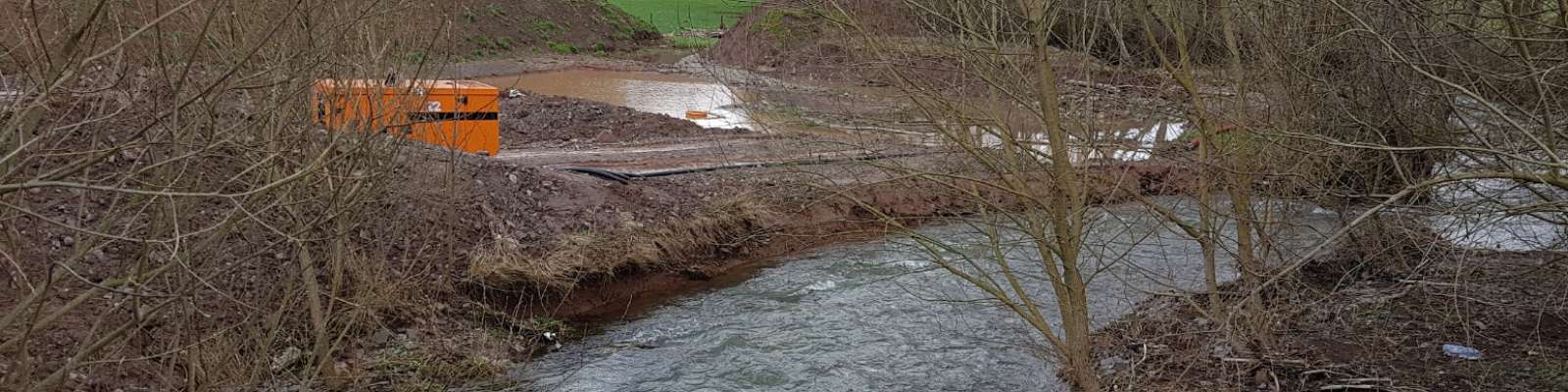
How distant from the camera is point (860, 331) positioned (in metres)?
10.2

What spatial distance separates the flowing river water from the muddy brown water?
1102cm

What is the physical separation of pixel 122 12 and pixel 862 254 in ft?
28.1

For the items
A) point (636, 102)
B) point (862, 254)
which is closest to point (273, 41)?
point (862, 254)

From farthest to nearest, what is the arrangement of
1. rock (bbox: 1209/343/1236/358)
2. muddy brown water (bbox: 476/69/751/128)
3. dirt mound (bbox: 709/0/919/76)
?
1. muddy brown water (bbox: 476/69/751/128)
2. rock (bbox: 1209/343/1236/358)
3. dirt mound (bbox: 709/0/919/76)

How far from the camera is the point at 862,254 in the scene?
13.2 meters

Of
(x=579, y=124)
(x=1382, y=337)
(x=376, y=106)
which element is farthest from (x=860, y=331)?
(x=579, y=124)

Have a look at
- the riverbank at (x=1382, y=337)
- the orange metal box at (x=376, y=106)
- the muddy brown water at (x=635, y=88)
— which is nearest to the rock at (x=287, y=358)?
the orange metal box at (x=376, y=106)

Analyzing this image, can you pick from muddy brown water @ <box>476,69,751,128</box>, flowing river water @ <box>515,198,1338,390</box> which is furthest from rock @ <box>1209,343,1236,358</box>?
muddy brown water @ <box>476,69,751,128</box>

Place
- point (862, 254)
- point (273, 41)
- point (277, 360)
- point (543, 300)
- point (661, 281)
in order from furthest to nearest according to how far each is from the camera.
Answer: point (862, 254) < point (661, 281) < point (543, 300) < point (277, 360) < point (273, 41)

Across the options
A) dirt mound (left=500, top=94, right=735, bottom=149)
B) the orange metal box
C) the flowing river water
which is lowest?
the flowing river water

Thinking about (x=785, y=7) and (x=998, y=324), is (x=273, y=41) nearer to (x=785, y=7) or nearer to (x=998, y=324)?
(x=785, y=7)

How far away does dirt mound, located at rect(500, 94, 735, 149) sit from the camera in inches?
760

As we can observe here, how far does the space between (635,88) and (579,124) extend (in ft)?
37.3

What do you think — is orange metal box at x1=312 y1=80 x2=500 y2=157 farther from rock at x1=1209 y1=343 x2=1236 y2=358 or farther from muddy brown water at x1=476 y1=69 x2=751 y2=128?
muddy brown water at x1=476 y1=69 x2=751 y2=128
